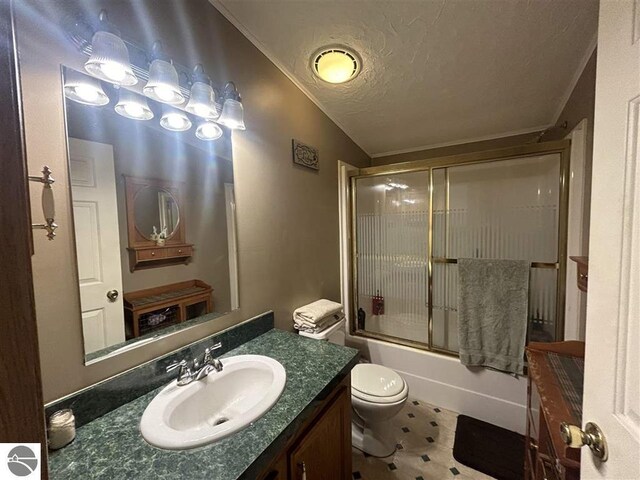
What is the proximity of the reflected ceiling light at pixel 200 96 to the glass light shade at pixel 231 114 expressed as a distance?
69 mm

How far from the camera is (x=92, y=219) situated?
0.96 metres

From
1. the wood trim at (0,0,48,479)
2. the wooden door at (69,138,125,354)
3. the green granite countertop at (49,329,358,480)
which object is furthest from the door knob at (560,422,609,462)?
the wooden door at (69,138,125,354)

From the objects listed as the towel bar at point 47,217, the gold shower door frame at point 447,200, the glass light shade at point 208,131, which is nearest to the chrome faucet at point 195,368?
the towel bar at point 47,217

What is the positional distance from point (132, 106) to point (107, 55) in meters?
0.18

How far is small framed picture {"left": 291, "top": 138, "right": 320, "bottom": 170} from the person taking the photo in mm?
1829

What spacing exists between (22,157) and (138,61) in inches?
37.8

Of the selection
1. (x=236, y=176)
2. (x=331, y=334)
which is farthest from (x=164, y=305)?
(x=331, y=334)

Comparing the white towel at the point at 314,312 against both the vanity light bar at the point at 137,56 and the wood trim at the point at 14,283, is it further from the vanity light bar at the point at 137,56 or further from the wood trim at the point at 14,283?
the wood trim at the point at 14,283

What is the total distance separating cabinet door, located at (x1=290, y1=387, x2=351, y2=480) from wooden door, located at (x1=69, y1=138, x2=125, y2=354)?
0.79 metres

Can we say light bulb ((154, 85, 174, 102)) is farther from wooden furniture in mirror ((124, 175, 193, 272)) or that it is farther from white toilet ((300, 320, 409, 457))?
white toilet ((300, 320, 409, 457))

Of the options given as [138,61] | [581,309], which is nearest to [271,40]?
[138,61]

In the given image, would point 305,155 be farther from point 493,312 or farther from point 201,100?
point 493,312

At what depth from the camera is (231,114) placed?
1.29m

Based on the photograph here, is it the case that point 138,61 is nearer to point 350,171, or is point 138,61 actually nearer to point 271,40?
point 271,40
